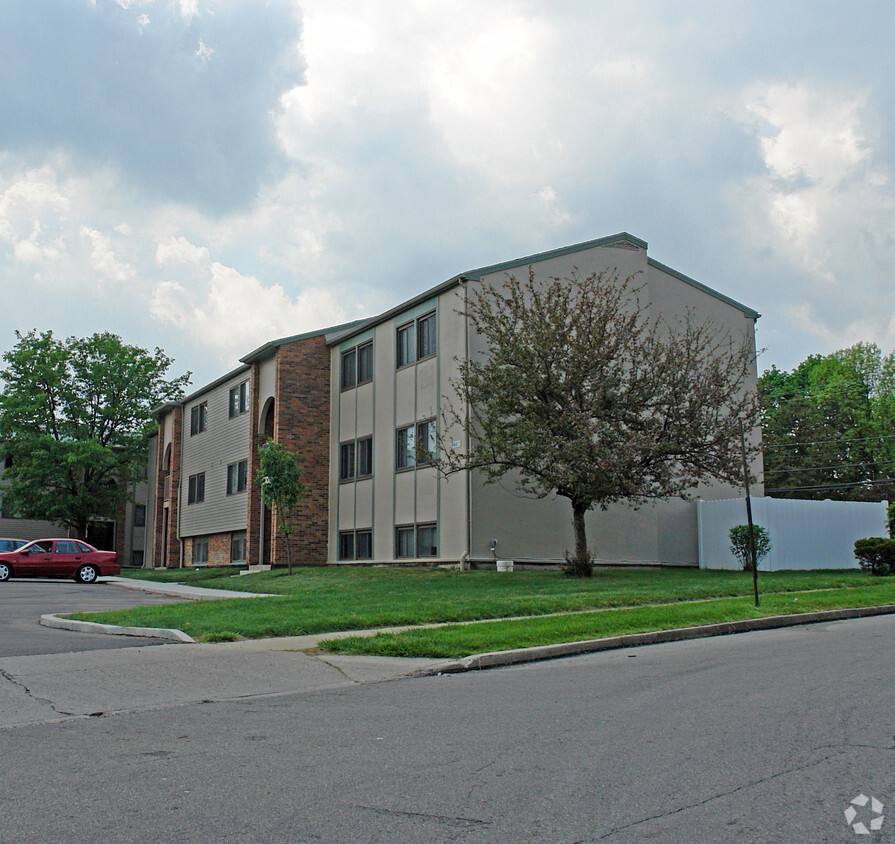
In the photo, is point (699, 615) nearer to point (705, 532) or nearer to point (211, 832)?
point (211, 832)

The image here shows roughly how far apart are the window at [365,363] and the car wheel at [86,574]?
36.1ft

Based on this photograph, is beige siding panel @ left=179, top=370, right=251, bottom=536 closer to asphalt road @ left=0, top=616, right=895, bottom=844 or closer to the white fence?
the white fence

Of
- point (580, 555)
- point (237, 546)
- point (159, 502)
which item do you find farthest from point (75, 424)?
point (580, 555)

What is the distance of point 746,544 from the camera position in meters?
27.6

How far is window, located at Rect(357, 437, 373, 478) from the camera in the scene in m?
31.3

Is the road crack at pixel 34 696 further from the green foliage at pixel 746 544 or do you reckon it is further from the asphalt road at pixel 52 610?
the green foliage at pixel 746 544

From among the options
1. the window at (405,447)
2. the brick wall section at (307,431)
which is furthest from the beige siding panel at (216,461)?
the window at (405,447)

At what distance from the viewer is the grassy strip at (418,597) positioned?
14188mm

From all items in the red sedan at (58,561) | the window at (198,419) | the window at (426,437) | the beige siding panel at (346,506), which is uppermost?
the window at (198,419)

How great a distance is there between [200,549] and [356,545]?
40.0ft

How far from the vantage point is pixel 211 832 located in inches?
182

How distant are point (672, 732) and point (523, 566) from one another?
773 inches

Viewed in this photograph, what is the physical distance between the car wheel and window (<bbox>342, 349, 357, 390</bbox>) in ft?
34.3

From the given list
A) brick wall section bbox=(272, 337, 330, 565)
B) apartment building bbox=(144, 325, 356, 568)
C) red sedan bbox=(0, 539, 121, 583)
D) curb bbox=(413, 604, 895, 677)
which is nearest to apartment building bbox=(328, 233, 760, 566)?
brick wall section bbox=(272, 337, 330, 565)
